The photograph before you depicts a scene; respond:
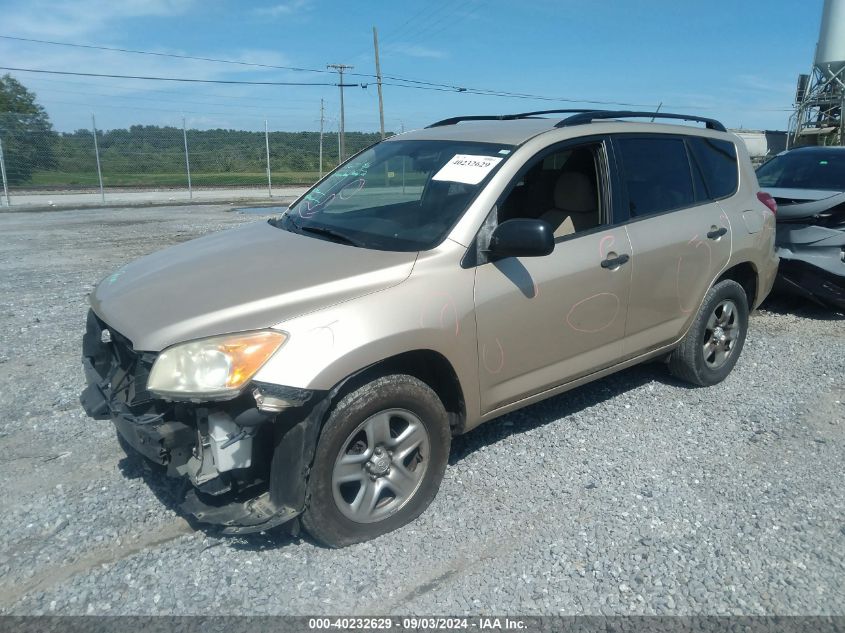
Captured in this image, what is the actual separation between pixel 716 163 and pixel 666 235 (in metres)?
1.08

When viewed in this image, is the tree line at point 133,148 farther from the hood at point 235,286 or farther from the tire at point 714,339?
the tire at point 714,339

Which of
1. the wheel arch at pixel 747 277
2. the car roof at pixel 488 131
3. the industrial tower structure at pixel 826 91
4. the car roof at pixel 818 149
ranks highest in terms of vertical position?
the industrial tower structure at pixel 826 91

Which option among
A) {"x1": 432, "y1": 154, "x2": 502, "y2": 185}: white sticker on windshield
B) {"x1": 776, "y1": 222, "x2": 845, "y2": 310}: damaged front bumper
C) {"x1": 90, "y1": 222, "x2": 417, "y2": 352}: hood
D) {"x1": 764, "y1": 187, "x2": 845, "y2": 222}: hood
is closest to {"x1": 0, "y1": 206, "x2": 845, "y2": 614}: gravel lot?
{"x1": 90, "y1": 222, "x2": 417, "y2": 352}: hood

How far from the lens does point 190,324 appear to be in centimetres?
287

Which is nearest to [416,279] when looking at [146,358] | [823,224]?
[146,358]

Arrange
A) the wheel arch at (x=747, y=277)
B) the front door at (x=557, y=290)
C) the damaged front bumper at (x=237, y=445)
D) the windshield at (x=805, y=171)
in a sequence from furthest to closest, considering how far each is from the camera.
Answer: the windshield at (x=805, y=171) → the wheel arch at (x=747, y=277) → the front door at (x=557, y=290) → the damaged front bumper at (x=237, y=445)

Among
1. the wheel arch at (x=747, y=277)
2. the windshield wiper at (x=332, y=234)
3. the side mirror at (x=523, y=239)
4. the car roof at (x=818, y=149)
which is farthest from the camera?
the car roof at (x=818, y=149)

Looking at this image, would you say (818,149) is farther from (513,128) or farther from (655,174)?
(513,128)

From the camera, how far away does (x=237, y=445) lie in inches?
110

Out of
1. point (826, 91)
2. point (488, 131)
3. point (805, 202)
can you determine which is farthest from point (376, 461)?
point (826, 91)

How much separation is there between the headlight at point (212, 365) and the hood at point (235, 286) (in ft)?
0.17

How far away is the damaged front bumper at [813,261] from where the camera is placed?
256 inches

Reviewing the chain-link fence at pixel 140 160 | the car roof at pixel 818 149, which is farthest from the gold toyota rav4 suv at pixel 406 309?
the chain-link fence at pixel 140 160

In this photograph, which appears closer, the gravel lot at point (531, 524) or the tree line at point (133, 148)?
the gravel lot at point (531, 524)
